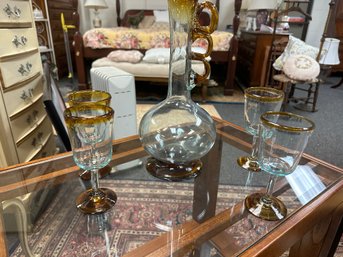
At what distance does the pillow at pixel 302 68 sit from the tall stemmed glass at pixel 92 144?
6.66 ft

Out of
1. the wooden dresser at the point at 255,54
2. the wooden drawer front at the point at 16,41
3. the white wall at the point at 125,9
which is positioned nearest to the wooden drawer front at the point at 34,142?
the wooden drawer front at the point at 16,41

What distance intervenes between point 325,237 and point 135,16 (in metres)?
3.98

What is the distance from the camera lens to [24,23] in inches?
43.0

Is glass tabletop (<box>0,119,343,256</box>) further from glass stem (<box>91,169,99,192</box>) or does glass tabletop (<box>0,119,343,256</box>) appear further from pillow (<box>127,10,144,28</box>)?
pillow (<box>127,10,144,28</box>)

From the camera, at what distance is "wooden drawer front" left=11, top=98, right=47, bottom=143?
1.04 metres

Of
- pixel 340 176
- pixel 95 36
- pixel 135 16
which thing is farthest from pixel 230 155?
pixel 135 16

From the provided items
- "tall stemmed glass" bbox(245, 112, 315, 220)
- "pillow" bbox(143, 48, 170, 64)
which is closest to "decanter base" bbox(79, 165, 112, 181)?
"tall stemmed glass" bbox(245, 112, 315, 220)

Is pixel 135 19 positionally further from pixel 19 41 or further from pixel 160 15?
pixel 19 41

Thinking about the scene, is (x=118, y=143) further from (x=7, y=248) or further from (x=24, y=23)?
(x=24, y=23)

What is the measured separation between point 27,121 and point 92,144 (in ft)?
2.49

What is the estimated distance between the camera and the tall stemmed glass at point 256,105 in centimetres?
68

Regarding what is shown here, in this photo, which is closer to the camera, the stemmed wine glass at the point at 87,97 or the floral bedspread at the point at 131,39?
the stemmed wine glass at the point at 87,97

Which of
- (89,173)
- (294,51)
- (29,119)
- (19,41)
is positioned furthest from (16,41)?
(294,51)

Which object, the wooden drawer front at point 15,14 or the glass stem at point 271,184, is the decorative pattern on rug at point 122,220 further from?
the wooden drawer front at point 15,14
